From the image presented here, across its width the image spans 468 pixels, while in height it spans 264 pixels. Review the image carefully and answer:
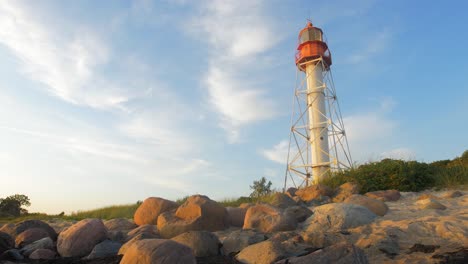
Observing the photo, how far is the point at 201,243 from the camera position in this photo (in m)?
5.07

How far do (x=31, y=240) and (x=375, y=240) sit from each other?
6.36m

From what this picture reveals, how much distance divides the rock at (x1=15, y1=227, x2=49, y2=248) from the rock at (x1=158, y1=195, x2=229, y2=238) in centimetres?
261

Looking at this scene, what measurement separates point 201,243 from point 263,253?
1112mm

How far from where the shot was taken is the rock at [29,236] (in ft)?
22.1

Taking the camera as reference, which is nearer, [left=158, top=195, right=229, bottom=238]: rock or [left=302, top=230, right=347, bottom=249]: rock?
[left=302, top=230, right=347, bottom=249]: rock

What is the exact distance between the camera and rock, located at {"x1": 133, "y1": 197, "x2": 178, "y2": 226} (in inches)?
302

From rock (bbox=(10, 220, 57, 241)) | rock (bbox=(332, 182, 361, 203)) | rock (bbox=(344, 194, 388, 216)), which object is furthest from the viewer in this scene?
rock (bbox=(332, 182, 361, 203))

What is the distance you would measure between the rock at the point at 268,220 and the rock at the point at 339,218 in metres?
0.33

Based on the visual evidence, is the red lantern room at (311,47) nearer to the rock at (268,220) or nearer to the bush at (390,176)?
the bush at (390,176)

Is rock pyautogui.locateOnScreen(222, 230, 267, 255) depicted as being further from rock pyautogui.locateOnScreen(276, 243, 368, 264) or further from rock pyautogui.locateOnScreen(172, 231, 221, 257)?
rock pyautogui.locateOnScreen(276, 243, 368, 264)

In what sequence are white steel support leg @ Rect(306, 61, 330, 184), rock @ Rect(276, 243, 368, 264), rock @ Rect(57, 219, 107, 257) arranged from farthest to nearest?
white steel support leg @ Rect(306, 61, 330, 184) < rock @ Rect(57, 219, 107, 257) < rock @ Rect(276, 243, 368, 264)

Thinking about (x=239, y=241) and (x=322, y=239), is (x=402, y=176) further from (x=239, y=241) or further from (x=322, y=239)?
(x=239, y=241)

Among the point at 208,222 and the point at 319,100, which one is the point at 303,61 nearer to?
the point at 319,100

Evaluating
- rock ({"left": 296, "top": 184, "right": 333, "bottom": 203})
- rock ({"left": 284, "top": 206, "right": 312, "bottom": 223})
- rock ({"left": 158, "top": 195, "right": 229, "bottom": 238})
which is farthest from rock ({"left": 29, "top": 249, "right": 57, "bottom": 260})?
rock ({"left": 296, "top": 184, "right": 333, "bottom": 203})
